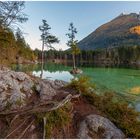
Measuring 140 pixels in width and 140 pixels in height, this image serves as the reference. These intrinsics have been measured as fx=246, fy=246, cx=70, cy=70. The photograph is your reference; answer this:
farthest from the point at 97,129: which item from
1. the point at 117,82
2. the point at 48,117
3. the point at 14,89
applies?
the point at 117,82

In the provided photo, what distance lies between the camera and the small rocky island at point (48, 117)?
736 centimetres

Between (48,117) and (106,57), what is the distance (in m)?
138

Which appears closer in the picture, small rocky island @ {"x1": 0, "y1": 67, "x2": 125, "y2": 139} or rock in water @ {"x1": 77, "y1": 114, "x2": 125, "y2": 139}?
small rocky island @ {"x1": 0, "y1": 67, "x2": 125, "y2": 139}

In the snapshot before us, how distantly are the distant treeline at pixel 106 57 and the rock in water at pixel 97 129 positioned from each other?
9453cm

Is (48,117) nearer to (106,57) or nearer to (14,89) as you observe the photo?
(14,89)

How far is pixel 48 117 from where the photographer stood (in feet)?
24.7

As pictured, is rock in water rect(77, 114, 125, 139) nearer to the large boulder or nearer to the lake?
the large boulder

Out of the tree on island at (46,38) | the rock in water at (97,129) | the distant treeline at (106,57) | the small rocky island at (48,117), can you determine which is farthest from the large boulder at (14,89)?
the distant treeline at (106,57)

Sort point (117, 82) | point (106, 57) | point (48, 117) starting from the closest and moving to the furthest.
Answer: point (48, 117) → point (117, 82) → point (106, 57)

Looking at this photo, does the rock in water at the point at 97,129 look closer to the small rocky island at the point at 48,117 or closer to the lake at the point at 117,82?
the small rocky island at the point at 48,117

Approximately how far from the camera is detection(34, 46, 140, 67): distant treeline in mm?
117875

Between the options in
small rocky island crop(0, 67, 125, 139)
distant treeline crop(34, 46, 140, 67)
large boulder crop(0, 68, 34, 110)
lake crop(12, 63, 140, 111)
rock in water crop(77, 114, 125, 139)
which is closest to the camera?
small rocky island crop(0, 67, 125, 139)

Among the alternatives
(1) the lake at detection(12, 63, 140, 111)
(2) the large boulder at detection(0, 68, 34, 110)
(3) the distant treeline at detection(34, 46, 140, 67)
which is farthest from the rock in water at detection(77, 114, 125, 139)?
(3) the distant treeline at detection(34, 46, 140, 67)

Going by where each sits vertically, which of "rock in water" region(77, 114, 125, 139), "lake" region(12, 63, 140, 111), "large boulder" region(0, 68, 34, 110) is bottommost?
"lake" region(12, 63, 140, 111)
